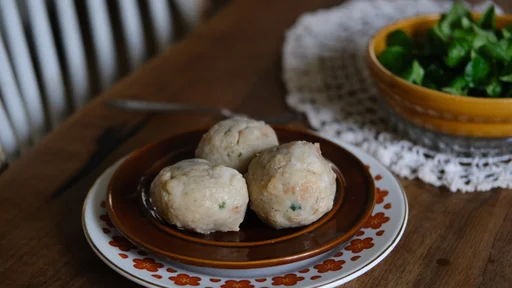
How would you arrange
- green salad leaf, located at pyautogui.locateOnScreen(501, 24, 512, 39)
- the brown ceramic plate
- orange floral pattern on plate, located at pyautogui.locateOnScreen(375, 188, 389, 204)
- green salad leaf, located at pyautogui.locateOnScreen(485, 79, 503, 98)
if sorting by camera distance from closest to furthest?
the brown ceramic plate < orange floral pattern on plate, located at pyautogui.locateOnScreen(375, 188, 389, 204) < green salad leaf, located at pyautogui.locateOnScreen(485, 79, 503, 98) < green salad leaf, located at pyautogui.locateOnScreen(501, 24, 512, 39)

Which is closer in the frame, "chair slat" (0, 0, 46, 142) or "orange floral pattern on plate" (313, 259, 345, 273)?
"orange floral pattern on plate" (313, 259, 345, 273)

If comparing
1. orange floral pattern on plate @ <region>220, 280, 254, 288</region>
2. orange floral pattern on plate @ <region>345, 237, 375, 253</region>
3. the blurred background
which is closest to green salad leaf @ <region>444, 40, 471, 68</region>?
orange floral pattern on plate @ <region>345, 237, 375, 253</region>

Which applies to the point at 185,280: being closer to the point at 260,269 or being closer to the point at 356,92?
the point at 260,269

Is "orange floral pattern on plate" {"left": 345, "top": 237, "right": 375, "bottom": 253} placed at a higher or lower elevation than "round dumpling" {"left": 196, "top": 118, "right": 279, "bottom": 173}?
lower

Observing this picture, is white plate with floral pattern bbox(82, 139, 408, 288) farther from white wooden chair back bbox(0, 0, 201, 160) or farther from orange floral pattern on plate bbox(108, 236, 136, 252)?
white wooden chair back bbox(0, 0, 201, 160)

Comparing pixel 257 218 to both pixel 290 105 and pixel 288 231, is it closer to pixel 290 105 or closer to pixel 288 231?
pixel 288 231

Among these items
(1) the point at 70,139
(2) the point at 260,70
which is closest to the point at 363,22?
(2) the point at 260,70

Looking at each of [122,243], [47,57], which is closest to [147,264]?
[122,243]
